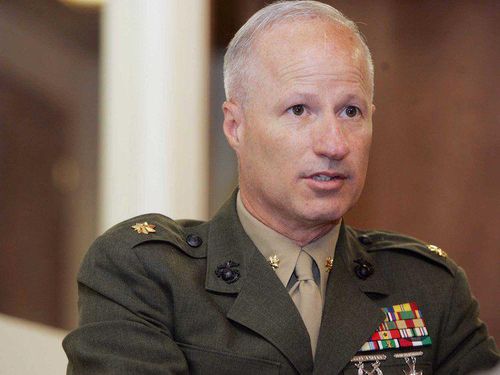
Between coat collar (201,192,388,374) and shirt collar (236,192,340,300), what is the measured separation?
0.02 metres

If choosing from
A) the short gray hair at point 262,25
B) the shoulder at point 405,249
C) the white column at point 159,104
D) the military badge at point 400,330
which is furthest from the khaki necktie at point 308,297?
the white column at point 159,104

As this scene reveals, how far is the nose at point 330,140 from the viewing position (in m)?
1.63

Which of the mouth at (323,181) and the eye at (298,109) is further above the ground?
the eye at (298,109)

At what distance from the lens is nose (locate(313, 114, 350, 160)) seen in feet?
5.35

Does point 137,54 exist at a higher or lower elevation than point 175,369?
higher

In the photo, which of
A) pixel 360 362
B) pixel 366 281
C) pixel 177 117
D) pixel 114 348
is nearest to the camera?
pixel 114 348

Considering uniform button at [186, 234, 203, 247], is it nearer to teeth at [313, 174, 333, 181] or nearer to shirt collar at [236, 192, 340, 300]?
shirt collar at [236, 192, 340, 300]

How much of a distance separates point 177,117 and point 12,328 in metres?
1.25

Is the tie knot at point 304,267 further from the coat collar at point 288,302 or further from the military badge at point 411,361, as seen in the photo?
the military badge at point 411,361

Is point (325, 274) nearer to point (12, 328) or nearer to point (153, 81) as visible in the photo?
point (153, 81)

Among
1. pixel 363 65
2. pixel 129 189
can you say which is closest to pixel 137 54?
pixel 129 189

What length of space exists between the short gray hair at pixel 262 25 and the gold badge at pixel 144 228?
0.98 feet

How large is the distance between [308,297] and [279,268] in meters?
0.08

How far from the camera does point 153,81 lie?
2787 mm
